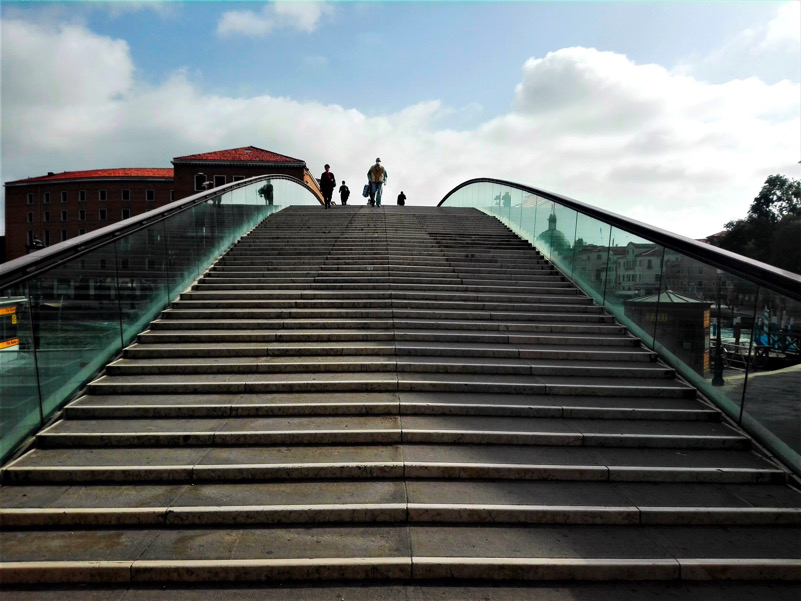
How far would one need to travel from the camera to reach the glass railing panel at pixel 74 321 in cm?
414

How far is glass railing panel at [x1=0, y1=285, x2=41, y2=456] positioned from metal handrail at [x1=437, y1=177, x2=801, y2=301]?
19.6 ft

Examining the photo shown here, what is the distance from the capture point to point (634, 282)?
6.29 m

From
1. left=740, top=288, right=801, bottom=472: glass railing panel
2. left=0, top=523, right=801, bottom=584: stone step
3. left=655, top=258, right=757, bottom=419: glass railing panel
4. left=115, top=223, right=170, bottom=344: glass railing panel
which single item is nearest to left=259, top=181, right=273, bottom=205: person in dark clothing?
left=115, top=223, right=170, bottom=344: glass railing panel

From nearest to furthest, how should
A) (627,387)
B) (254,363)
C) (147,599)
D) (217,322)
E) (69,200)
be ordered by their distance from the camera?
(147,599)
(627,387)
(254,363)
(217,322)
(69,200)

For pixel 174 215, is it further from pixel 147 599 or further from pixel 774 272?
pixel 774 272

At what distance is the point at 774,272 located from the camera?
12.7ft

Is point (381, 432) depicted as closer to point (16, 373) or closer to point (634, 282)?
point (16, 373)

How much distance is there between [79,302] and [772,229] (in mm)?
62694

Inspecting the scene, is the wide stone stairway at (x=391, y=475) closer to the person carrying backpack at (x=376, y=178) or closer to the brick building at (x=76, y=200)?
the person carrying backpack at (x=376, y=178)

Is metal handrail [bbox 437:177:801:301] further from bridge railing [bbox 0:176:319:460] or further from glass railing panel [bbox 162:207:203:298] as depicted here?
glass railing panel [bbox 162:207:203:298]

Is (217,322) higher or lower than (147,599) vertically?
higher

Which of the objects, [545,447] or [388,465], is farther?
[545,447]

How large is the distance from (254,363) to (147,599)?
9.00ft

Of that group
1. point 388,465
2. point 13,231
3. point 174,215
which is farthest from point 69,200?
point 388,465
